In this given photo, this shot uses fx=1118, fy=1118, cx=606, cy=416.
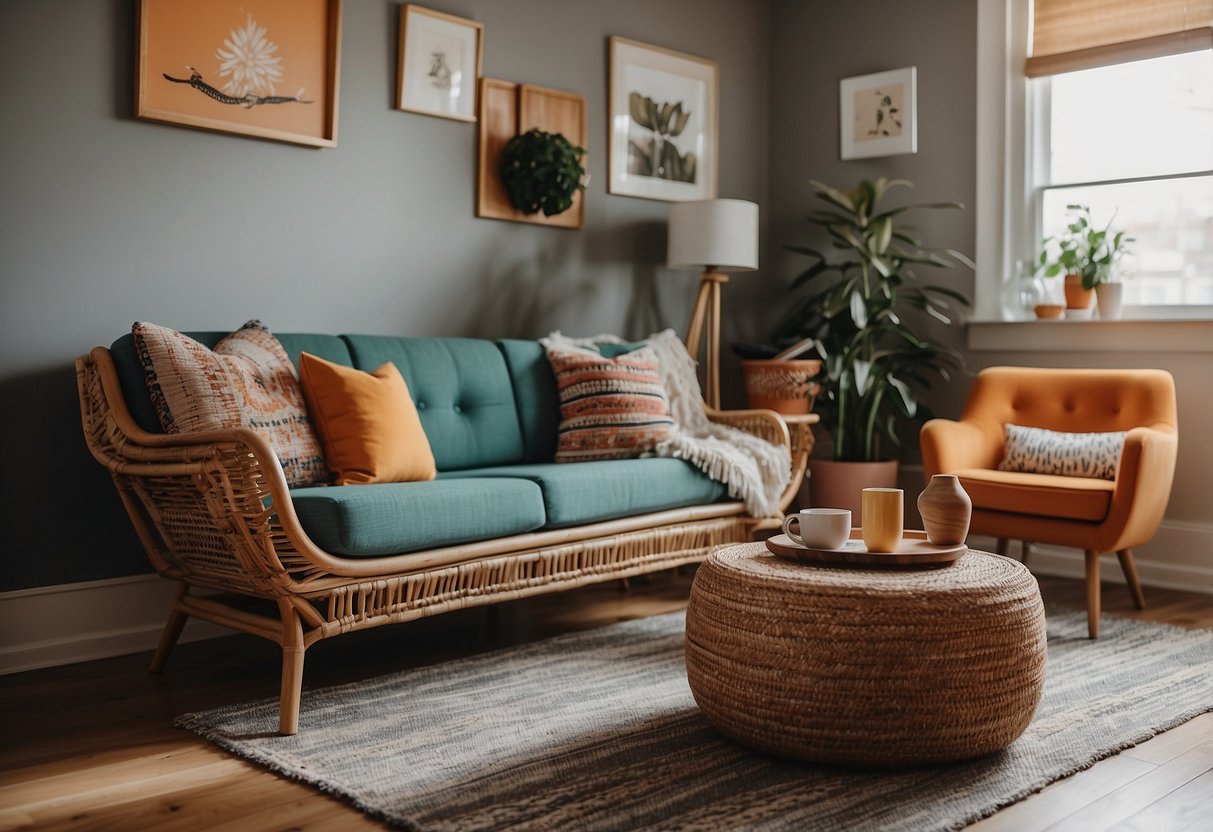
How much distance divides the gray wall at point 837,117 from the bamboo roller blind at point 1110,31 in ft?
0.87

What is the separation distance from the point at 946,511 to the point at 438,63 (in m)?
2.34

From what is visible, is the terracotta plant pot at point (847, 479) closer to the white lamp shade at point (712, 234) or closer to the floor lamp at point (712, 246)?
the floor lamp at point (712, 246)

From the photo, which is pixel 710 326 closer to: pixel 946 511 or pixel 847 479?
pixel 847 479

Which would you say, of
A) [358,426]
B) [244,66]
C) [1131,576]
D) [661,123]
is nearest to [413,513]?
[358,426]

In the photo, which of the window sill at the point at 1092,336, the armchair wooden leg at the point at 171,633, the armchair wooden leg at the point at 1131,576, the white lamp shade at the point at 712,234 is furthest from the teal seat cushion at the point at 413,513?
the window sill at the point at 1092,336

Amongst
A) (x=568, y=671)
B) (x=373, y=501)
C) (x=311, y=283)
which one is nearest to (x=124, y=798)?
(x=373, y=501)

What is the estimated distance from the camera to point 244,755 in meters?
2.15

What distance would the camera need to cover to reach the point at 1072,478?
3.47 meters

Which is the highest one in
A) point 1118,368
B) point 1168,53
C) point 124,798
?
point 1168,53

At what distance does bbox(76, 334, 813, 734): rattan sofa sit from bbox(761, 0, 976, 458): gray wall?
192 cm

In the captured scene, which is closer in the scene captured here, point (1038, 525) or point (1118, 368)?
point (1038, 525)

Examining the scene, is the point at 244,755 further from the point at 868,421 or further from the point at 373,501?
the point at 868,421

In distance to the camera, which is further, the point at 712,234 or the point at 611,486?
the point at 712,234

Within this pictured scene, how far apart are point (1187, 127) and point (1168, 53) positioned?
0.27m
